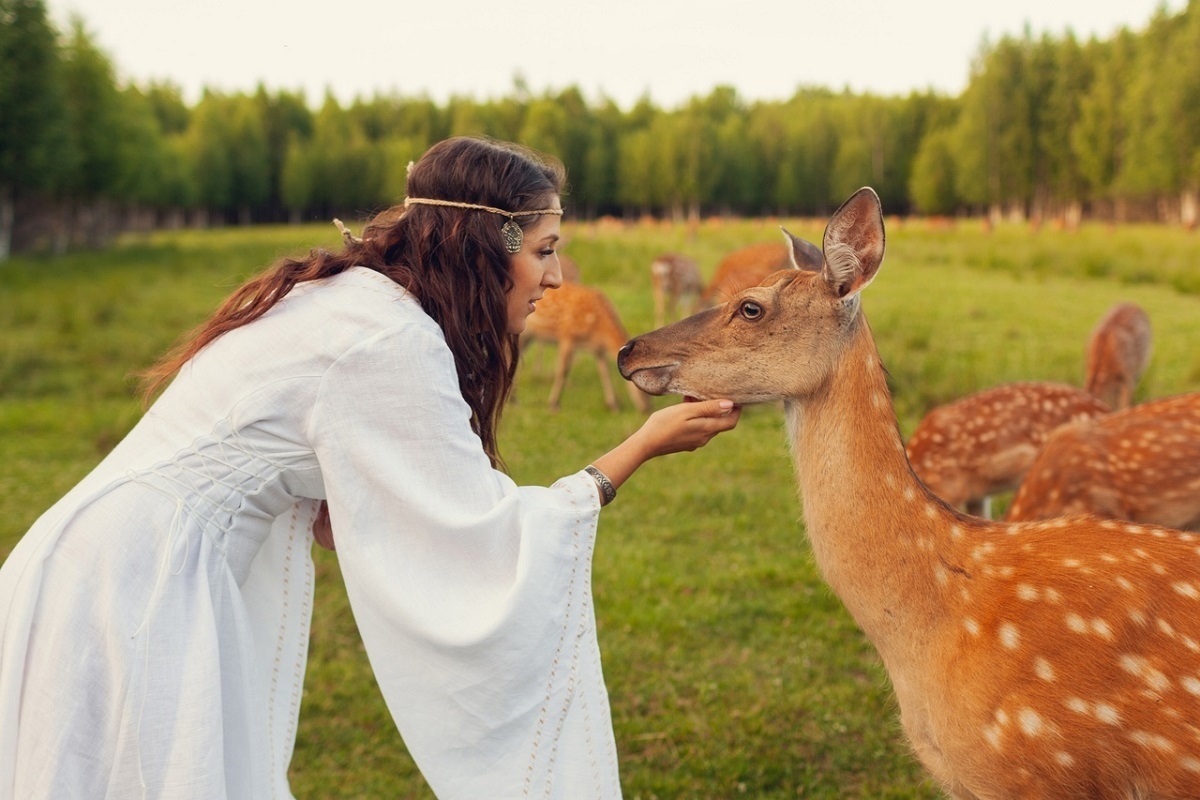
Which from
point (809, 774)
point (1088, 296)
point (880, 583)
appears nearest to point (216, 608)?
point (880, 583)

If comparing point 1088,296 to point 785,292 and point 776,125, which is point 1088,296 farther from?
point 776,125

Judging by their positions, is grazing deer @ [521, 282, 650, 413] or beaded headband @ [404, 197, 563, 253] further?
grazing deer @ [521, 282, 650, 413]

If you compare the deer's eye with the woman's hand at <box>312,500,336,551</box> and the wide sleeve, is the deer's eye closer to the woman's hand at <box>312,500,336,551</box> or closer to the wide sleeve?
the wide sleeve

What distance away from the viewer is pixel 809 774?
12.6 feet

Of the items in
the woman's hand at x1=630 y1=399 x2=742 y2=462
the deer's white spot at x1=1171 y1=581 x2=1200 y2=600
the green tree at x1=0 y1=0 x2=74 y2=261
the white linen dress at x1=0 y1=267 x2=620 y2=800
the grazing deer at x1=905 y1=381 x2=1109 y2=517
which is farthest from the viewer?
the green tree at x1=0 y1=0 x2=74 y2=261

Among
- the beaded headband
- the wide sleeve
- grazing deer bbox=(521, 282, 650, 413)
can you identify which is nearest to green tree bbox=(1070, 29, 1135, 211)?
grazing deer bbox=(521, 282, 650, 413)

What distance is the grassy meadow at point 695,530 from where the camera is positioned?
13.1 ft

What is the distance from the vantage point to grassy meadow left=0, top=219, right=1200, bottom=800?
4.01 m

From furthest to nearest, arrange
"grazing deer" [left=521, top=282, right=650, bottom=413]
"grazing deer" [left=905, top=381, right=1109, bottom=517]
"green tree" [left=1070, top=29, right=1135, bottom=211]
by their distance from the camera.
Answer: "green tree" [left=1070, top=29, right=1135, bottom=211], "grazing deer" [left=521, top=282, right=650, bottom=413], "grazing deer" [left=905, top=381, right=1109, bottom=517]

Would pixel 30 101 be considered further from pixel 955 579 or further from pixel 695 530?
pixel 955 579

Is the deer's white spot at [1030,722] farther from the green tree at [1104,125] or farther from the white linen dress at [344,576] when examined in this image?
the green tree at [1104,125]

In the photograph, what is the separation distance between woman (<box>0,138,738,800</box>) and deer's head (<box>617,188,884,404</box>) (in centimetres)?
51

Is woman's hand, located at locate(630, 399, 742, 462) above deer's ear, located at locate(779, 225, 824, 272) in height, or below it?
below

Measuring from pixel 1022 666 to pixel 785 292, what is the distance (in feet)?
3.58
